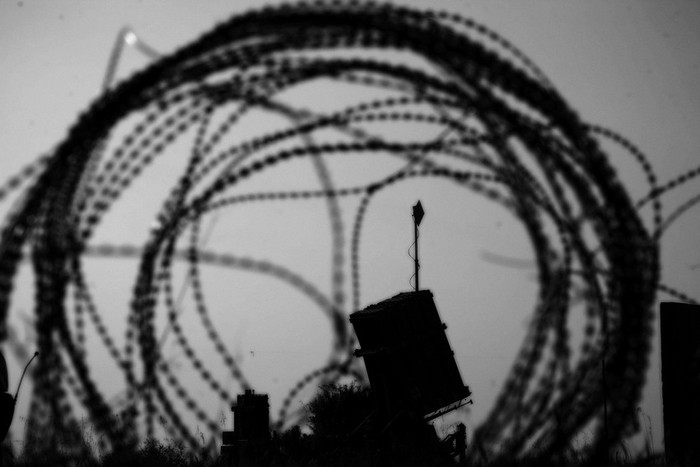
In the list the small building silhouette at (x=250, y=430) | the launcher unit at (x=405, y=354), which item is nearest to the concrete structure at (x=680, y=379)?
the small building silhouette at (x=250, y=430)

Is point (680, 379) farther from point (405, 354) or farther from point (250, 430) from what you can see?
point (405, 354)

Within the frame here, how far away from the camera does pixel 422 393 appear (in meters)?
9.48

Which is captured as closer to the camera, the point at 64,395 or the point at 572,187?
the point at 64,395

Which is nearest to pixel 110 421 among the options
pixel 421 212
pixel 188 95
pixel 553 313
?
pixel 188 95

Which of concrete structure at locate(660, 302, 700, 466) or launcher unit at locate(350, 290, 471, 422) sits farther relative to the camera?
launcher unit at locate(350, 290, 471, 422)

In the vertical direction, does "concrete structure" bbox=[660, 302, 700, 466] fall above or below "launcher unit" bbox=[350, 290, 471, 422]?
below

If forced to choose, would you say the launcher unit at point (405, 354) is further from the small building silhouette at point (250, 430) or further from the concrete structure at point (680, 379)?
the concrete structure at point (680, 379)

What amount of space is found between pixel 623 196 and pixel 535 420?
3.19ft

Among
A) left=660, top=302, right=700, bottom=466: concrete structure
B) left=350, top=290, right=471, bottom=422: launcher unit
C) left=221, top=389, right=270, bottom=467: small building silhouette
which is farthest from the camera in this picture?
left=350, top=290, right=471, bottom=422: launcher unit

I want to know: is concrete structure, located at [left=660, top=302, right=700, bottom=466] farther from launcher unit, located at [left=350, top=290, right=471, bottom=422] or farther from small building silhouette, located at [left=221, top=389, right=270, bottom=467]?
launcher unit, located at [left=350, top=290, right=471, bottom=422]

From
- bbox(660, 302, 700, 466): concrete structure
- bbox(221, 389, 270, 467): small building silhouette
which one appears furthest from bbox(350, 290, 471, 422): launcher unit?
bbox(660, 302, 700, 466): concrete structure

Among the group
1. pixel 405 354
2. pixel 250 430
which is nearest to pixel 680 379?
pixel 250 430

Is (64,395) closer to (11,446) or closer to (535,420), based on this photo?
(11,446)

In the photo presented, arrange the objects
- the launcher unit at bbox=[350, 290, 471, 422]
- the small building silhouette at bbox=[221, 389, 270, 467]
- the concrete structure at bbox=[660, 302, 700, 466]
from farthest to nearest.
→ the launcher unit at bbox=[350, 290, 471, 422] → the small building silhouette at bbox=[221, 389, 270, 467] → the concrete structure at bbox=[660, 302, 700, 466]
